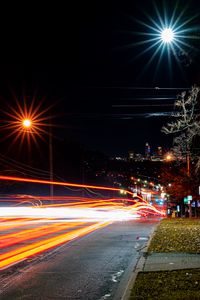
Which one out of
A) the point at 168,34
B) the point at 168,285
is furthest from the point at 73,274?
the point at 168,34

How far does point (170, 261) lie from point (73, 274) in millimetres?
2528

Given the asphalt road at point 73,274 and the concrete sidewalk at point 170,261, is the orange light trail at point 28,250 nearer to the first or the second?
the asphalt road at point 73,274

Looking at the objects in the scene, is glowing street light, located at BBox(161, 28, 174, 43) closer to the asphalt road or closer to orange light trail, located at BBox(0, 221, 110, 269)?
the asphalt road

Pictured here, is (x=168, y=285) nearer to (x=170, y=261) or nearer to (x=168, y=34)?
(x=170, y=261)

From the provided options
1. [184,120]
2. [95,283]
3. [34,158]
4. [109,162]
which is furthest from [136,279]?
[109,162]

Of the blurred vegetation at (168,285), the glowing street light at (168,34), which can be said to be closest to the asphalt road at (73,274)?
the blurred vegetation at (168,285)

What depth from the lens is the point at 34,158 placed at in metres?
60.7

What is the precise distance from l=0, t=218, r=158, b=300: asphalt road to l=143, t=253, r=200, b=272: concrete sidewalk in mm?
460

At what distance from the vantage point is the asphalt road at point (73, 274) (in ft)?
29.1

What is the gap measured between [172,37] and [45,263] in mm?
6794

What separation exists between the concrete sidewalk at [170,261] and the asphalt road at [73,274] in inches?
18.1

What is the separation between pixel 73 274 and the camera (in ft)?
36.6

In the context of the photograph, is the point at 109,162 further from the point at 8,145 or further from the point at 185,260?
the point at 185,260

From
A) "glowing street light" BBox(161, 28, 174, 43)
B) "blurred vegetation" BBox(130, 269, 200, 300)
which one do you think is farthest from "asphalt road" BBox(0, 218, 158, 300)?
"glowing street light" BBox(161, 28, 174, 43)
